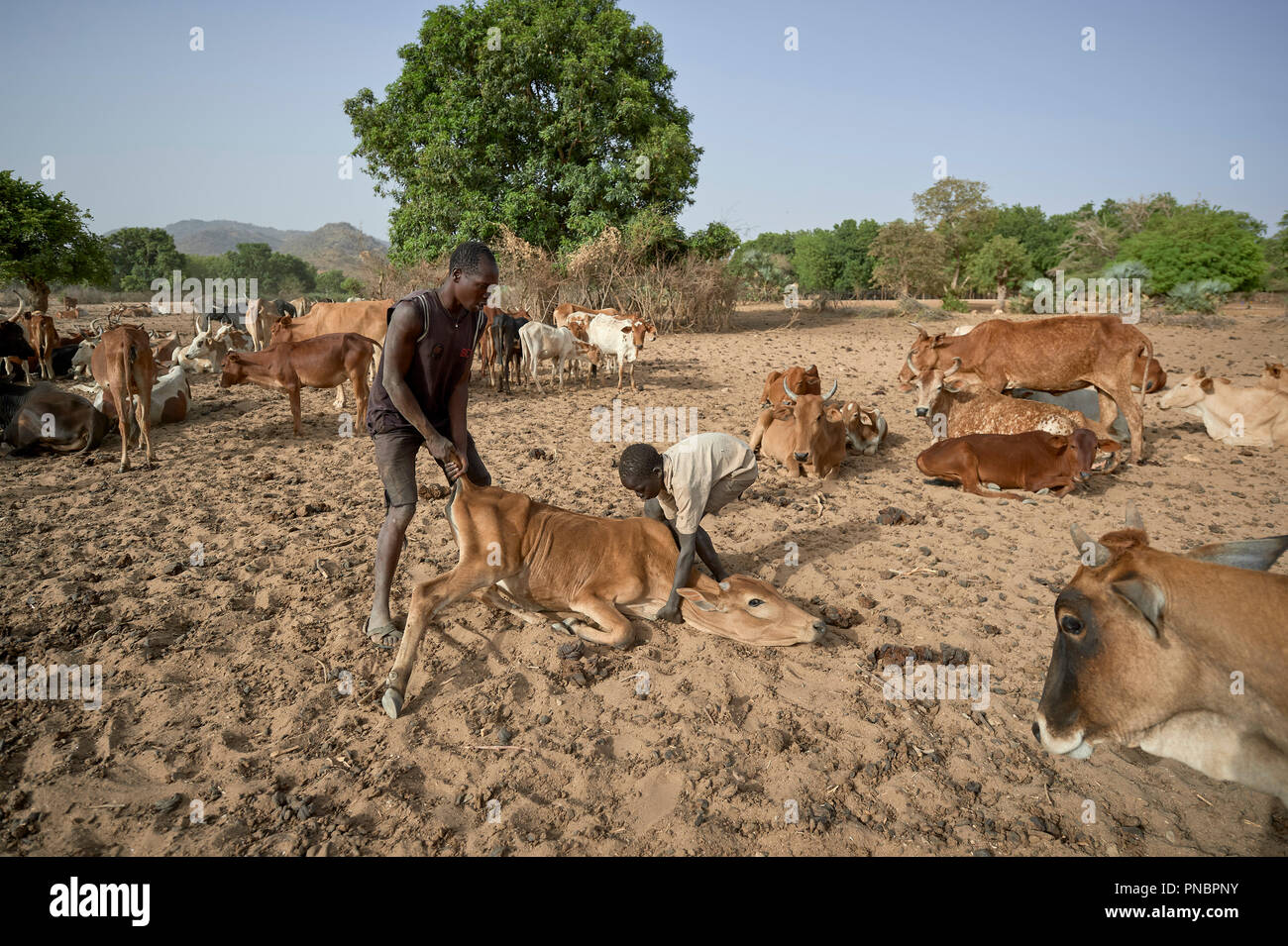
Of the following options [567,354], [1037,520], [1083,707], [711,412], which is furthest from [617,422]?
[1083,707]

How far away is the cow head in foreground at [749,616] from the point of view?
4.41 metres

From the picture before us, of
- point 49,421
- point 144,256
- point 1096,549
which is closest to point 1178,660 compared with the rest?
point 1096,549

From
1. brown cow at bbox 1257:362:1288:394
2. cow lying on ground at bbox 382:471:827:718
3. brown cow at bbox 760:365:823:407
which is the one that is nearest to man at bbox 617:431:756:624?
cow lying on ground at bbox 382:471:827:718

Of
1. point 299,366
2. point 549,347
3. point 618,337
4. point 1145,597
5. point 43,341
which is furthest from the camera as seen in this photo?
point 618,337

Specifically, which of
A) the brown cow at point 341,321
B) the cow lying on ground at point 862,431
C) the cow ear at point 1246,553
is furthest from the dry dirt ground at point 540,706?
the brown cow at point 341,321

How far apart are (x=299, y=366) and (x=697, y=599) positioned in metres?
7.55

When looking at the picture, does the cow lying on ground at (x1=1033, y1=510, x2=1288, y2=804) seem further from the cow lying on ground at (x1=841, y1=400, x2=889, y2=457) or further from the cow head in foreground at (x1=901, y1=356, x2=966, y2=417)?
the cow head in foreground at (x1=901, y1=356, x2=966, y2=417)

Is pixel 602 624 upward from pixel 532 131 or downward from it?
downward

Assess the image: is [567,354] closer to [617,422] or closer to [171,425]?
[617,422]

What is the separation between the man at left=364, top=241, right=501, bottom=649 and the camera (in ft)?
13.3

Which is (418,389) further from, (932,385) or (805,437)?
(932,385)

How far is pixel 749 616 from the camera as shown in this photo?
4.49m

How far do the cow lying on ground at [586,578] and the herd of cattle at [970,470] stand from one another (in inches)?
0.6
